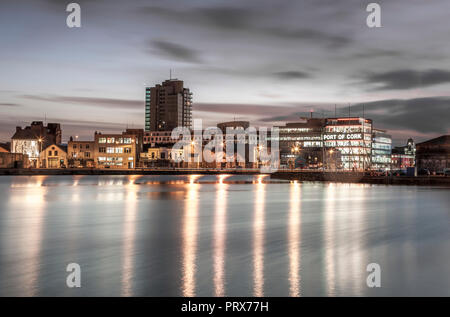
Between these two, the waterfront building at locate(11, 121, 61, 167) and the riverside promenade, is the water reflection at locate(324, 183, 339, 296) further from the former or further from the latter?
the waterfront building at locate(11, 121, 61, 167)

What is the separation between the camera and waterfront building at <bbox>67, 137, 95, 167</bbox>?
167m

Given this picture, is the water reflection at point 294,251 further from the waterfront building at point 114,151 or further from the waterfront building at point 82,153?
the waterfront building at point 82,153

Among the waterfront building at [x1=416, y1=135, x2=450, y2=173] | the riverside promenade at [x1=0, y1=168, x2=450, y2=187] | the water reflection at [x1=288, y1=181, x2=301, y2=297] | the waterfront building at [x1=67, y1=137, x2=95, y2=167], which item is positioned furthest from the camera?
the waterfront building at [x1=67, y1=137, x2=95, y2=167]

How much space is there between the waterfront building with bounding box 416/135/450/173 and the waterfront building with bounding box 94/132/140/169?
102 meters

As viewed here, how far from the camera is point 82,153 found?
557 feet

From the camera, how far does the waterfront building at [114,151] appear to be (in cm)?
16938

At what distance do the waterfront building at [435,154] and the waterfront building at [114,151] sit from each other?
101851 mm

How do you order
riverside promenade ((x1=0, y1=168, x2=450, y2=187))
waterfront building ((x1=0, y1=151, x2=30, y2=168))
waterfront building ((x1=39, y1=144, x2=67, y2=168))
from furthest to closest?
waterfront building ((x1=39, y1=144, x2=67, y2=168)), waterfront building ((x1=0, y1=151, x2=30, y2=168)), riverside promenade ((x1=0, y1=168, x2=450, y2=187))

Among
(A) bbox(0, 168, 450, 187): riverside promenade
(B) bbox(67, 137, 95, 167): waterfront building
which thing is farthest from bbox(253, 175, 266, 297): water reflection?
(B) bbox(67, 137, 95, 167): waterfront building

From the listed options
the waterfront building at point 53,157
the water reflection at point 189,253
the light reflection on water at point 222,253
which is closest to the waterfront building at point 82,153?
the waterfront building at point 53,157

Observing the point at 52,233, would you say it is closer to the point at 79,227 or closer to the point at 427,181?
the point at 79,227

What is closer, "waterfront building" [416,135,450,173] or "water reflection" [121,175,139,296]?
"water reflection" [121,175,139,296]

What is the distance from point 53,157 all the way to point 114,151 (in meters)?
22.2
